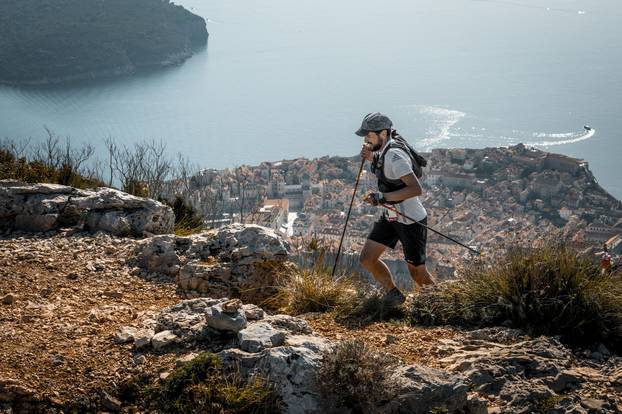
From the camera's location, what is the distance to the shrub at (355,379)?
334cm

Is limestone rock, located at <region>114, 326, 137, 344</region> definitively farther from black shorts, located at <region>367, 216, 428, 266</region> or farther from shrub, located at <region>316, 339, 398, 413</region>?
black shorts, located at <region>367, 216, 428, 266</region>

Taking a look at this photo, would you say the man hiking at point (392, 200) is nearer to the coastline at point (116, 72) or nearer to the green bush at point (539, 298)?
the green bush at point (539, 298)

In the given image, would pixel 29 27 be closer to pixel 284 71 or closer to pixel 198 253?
pixel 284 71

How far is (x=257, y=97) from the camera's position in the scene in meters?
75.6

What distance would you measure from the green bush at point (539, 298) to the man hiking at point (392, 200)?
0.32m

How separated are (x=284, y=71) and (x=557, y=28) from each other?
219 feet

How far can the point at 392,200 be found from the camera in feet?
16.2

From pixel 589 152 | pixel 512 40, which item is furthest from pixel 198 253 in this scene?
pixel 512 40

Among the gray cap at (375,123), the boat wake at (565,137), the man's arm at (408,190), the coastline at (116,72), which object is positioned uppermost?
the gray cap at (375,123)

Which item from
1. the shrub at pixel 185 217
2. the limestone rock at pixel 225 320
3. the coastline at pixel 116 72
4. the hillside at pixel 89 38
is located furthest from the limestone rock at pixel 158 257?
the hillside at pixel 89 38

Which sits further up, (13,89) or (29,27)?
(29,27)

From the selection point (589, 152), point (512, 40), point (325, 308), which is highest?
point (512, 40)

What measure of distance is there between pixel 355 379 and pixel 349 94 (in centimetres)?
7408

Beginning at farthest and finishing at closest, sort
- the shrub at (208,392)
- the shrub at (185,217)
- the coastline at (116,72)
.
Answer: the coastline at (116,72) → the shrub at (185,217) → the shrub at (208,392)
